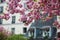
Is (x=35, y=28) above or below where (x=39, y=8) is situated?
below

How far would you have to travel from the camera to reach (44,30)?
39688 millimetres

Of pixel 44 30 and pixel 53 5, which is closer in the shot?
pixel 53 5

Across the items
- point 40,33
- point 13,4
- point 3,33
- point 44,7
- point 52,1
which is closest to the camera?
point 52,1

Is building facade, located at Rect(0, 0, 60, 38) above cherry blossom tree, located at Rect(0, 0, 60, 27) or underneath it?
underneath

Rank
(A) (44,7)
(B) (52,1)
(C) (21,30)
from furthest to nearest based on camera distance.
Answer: (C) (21,30) → (A) (44,7) → (B) (52,1)

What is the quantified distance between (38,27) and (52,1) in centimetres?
3407

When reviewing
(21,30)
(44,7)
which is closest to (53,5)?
(44,7)

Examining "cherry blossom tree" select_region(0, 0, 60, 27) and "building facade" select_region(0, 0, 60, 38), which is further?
"building facade" select_region(0, 0, 60, 38)

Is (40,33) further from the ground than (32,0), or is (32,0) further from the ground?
(32,0)

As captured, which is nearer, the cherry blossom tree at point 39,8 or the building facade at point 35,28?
the cherry blossom tree at point 39,8

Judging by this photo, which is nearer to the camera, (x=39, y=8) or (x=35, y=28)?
(x=39, y=8)

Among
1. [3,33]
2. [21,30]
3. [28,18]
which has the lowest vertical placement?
[21,30]

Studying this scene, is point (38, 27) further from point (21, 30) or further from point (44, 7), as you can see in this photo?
point (44, 7)

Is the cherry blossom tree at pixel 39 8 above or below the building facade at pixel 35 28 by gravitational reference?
above
